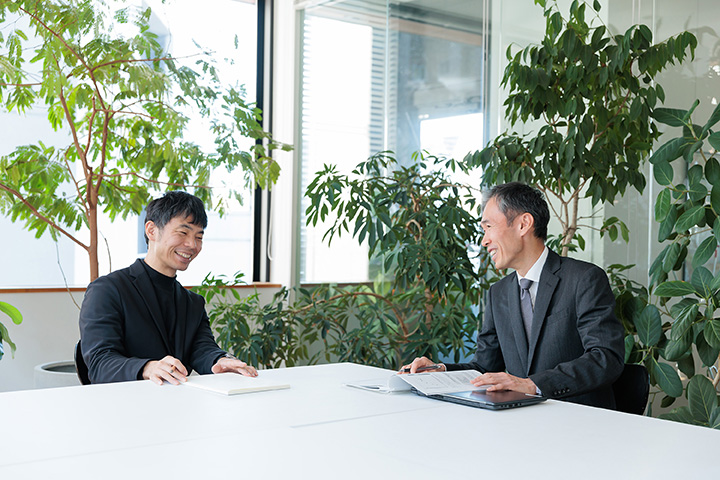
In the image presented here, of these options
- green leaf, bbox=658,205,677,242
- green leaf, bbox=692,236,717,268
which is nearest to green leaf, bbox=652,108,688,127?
green leaf, bbox=658,205,677,242

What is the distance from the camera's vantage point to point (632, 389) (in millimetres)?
2307

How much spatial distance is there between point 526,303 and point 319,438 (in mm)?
1257

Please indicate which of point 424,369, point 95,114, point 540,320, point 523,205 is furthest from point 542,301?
point 95,114

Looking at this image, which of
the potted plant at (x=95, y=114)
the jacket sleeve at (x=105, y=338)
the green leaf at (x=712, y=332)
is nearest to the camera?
the jacket sleeve at (x=105, y=338)

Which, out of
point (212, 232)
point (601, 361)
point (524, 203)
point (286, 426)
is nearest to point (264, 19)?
point (212, 232)

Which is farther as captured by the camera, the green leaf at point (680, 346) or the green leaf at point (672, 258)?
the green leaf at point (672, 258)

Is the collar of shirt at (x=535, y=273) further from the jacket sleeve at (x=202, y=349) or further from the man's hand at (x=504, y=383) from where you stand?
the jacket sleeve at (x=202, y=349)

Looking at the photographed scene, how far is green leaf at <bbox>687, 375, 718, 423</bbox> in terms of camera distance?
250cm

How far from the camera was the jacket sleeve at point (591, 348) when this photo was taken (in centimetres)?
218

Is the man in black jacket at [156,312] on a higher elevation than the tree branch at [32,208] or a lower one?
lower

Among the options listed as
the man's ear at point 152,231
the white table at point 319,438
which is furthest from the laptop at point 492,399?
the man's ear at point 152,231

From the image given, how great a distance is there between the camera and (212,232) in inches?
209

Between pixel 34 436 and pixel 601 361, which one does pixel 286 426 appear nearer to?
pixel 34 436

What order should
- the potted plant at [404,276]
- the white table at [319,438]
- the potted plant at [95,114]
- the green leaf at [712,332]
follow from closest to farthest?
the white table at [319,438]
the green leaf at [712,332]
the potted plant at [95,114]
the potted plant at [404,276]
